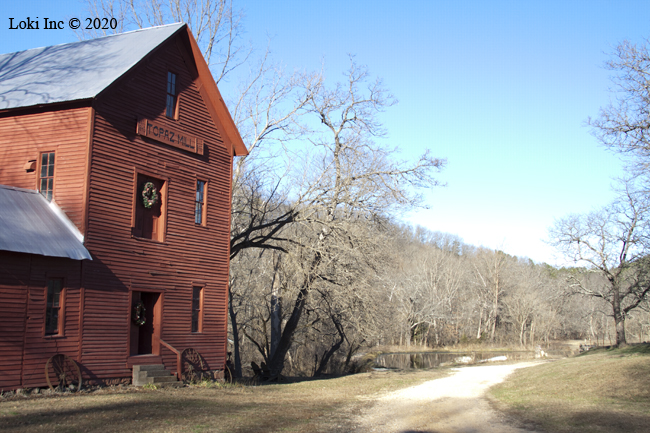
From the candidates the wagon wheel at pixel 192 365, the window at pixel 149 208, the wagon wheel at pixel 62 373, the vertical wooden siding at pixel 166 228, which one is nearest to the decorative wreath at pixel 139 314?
the vertical wooden siding at pixel 166 228

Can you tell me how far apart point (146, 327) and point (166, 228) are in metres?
3.10

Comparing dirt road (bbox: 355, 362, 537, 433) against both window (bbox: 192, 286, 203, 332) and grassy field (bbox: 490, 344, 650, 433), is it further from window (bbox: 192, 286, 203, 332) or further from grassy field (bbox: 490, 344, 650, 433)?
window (bbox: 192, 286, 203, 332)

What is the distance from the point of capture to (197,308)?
61.8 feet

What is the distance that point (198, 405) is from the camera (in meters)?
12.8

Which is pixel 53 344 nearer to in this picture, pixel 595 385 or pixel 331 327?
pixel 595 385

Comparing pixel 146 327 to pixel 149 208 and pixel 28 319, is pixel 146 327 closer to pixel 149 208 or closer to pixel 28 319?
pixel 149 208

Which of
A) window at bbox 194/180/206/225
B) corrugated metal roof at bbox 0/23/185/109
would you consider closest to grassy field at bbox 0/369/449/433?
window at bbox 194/180/206/225

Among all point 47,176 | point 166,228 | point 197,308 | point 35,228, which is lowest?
point 197,308

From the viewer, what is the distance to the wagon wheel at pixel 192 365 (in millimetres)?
17703

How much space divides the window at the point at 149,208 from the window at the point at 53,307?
115 inches

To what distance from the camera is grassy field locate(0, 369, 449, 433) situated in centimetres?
973

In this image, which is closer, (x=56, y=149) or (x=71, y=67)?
(x=56, y=149)

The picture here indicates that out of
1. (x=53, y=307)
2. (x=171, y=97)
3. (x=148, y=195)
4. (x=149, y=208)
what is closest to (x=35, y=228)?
(x=53, y=307)

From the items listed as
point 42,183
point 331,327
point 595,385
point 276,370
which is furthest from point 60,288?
point 331,327
